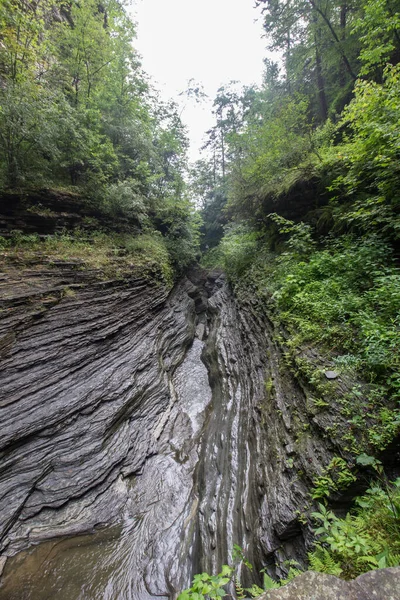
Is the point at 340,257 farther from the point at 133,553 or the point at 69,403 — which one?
the point at 133,553

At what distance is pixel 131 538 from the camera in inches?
168

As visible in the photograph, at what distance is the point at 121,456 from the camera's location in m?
5.38

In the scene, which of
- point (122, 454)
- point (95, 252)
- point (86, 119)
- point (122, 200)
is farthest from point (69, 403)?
point (86, 119)

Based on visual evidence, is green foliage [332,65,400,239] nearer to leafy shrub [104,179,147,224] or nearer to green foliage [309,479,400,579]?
green foliage [309,479,400,579]

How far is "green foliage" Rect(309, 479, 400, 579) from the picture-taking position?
5.73 ft

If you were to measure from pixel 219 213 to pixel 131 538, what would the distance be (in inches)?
874

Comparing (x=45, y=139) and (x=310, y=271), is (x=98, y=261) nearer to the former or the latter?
(x=45, y=139)

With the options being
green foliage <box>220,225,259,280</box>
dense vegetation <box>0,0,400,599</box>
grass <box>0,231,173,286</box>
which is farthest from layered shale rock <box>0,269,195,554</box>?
green foliage <box>220,225,259,280</box>

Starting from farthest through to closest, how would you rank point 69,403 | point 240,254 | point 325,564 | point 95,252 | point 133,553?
point 240,254
point 95,252
point 69,403
point 133,553
point 325,564

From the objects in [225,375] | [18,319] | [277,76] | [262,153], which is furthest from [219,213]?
[18,319]

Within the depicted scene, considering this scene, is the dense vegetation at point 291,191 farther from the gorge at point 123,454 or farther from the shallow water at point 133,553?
the shallow water at point 133,553

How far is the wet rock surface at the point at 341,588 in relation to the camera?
3.68ft

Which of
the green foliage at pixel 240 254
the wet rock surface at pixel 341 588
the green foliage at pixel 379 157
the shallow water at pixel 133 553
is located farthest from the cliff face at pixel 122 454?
the green foliage at pixel 240 254

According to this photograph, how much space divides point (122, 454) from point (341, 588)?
5.39 m
